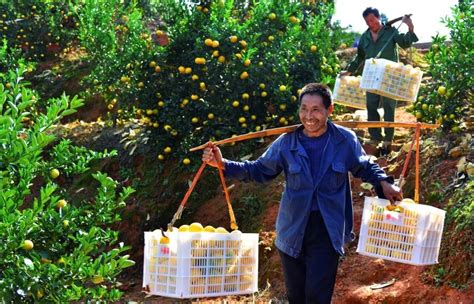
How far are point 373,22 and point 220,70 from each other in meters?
1.61

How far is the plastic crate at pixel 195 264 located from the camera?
365cm

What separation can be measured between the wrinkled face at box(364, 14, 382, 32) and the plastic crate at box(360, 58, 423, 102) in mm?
824

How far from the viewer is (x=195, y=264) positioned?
145 inches

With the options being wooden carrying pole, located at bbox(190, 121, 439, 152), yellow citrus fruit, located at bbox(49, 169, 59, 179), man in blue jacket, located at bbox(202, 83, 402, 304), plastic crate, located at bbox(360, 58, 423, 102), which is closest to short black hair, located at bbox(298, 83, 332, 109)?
man in blue jacket, located at bbox(202, 83, 402, 304)

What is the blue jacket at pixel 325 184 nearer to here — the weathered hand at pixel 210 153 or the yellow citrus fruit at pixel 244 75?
the weathered hand at pixel 210 153

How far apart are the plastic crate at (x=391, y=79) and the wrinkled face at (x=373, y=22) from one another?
0.82 m

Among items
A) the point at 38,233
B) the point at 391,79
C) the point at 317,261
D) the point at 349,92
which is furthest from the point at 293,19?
the point at 38,233

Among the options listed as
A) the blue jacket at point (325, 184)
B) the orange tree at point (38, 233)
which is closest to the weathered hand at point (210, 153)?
the blue jacket at point (325, 184)

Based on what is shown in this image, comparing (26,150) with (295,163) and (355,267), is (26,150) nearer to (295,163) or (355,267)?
(295,163)

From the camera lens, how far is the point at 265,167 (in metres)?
3.98

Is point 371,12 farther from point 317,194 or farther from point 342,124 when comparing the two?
point 317,194

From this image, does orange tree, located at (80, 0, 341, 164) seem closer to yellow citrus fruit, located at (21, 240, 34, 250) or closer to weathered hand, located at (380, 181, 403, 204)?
weathered hand, located at (380, 181, 403, 204)

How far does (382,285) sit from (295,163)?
1.82 m

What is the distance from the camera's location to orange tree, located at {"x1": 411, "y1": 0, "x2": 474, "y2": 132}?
21.3 feet
